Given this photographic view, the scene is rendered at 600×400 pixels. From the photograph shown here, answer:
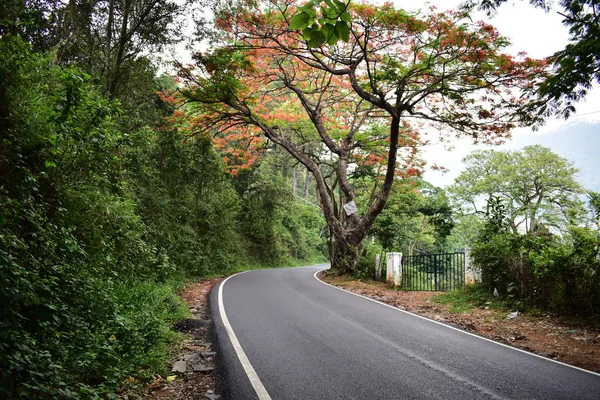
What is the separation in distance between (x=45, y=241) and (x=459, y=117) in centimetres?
1151

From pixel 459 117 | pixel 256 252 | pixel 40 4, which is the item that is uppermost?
pixel 40 4

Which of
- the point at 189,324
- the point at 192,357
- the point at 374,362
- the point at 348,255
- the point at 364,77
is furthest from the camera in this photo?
the point at 348,255

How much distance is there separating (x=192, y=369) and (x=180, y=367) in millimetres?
159

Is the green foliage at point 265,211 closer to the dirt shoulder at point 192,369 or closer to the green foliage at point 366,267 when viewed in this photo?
the green foliage at point 366,267

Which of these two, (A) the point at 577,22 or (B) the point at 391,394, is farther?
(A) the point at 577,22

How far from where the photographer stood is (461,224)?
99.5 ft

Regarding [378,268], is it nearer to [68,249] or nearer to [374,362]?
[374,362]

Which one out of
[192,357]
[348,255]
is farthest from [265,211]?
[192,357]

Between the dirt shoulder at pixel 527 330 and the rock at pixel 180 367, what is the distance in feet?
18.3

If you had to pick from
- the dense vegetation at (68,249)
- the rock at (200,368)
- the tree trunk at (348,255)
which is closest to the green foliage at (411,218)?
the tree trunk at (348,255)

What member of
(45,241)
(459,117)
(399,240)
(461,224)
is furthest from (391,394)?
(461,224)

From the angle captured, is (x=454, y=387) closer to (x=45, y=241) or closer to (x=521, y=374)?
(x=521, y=374)

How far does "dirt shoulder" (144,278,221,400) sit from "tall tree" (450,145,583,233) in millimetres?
25820

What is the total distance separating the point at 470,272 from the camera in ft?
35.2
